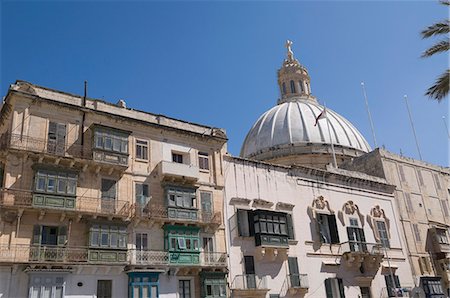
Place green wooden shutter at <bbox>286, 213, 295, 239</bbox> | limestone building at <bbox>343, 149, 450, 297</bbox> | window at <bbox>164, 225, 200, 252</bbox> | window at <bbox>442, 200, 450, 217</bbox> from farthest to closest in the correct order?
window at <bbox>442, 200, 450, 217</bbox> < limestone building at <bbox>343, 149, 450, 297</bbox> < green wooden shutter at <bbox>286, 213, 295, 239</bbox> < window at <bbox>164, 225, 200, 252</bbox>

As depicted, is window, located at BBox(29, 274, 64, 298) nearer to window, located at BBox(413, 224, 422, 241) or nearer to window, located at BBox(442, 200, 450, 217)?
window, located at BBox(413, 224, 422, 241)

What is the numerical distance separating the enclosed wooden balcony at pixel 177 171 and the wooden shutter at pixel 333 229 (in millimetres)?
13881

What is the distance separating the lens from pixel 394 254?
4147cm

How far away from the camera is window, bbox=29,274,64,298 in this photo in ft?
76.1

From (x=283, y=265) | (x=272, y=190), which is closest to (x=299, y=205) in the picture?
(x=272, y=190)

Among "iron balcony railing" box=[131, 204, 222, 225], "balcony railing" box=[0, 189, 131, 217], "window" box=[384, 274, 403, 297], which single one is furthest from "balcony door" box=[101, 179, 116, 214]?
"window" box=[384, 274, 403, 297]

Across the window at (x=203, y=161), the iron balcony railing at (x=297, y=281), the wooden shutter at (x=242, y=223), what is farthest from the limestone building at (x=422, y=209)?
the window at (x=203, y=161)

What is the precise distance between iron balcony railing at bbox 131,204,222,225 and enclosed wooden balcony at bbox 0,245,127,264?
2.84 metres

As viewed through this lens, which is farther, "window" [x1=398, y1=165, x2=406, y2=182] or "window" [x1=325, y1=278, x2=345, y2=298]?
"window" [x1=398, y1=165, x2=406, y2=182]

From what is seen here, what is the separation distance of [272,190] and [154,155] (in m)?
10.7

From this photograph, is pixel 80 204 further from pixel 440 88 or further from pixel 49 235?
pixel 440 88

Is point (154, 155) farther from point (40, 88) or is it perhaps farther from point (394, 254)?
A: point (394, 254)

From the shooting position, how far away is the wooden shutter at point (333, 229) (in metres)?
37.5

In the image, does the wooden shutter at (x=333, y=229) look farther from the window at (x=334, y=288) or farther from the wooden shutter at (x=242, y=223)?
the wooden shutter at (x=242, y=223)
